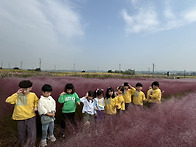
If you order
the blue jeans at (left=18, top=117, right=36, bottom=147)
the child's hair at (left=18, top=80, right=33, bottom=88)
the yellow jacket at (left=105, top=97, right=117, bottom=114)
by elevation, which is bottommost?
the blue jeans at (left=18, top=117, right=36, bottom=147)

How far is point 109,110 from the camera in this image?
3.23 metres

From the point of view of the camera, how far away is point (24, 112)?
7.75 feet

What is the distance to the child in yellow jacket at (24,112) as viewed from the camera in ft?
7.67

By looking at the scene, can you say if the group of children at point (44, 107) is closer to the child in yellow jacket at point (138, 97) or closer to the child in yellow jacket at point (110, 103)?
the child in yellow jacket at point (110, 103)

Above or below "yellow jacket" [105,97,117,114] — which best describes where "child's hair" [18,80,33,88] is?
above

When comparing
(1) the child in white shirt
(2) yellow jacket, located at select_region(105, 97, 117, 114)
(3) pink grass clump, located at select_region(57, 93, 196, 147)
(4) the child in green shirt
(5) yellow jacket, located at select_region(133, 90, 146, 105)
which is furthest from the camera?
(5) yellow jacket, located at select_region(133, 90, 146, 105)

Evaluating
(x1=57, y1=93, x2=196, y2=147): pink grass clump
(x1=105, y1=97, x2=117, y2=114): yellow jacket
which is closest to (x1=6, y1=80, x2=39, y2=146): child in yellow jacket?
(x1=57, y1=93, x2=196, y2=147): pink grass clump

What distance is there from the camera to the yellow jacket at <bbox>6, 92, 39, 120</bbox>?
233cm

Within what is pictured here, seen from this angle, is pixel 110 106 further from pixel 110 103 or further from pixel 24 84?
pixel 24 84

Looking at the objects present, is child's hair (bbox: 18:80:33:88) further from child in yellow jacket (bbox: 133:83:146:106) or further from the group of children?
child in yellow jacket (bbox: 133:83:146:106)

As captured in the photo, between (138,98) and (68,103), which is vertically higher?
(68,103)

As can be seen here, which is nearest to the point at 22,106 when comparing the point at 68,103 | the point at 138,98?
the point at 68,103

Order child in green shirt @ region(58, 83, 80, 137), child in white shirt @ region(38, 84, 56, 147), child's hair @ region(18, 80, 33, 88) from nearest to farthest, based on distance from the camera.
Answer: child's hair @ region(18, 80, 33, 88), child in white shirt @ region(38, 84, 56, 147), child in green shirt @ region(58, 83, 80, 137)

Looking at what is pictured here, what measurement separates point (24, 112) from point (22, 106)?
0.11 m
